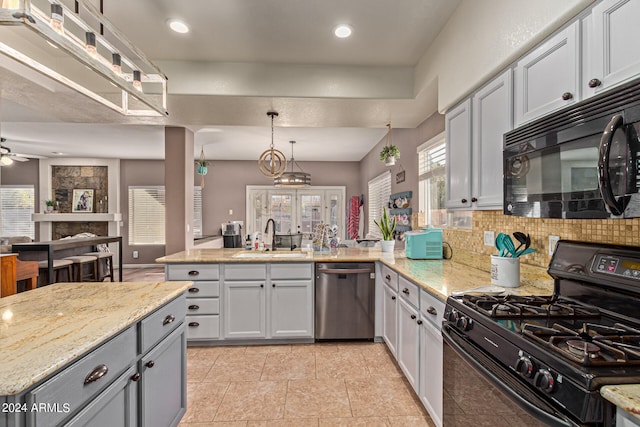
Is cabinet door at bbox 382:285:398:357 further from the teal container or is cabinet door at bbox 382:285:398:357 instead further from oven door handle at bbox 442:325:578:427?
oven door handle at bbox 442:325:578:427

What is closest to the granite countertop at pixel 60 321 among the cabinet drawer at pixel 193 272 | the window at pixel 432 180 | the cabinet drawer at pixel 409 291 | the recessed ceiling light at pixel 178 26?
the cabinet drawer at pixel 193 272

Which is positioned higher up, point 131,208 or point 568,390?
point 131,208

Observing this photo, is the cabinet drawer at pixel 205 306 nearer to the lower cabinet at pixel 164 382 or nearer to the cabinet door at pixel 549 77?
the lower cabinet at pixel 164 382

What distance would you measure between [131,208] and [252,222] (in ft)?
9.59

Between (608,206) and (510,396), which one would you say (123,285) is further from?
(608,206)

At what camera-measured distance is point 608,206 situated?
40.2 inches

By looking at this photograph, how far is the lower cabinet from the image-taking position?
4.89 feet

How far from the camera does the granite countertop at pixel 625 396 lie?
725mm

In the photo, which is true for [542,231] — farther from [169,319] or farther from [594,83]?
[169,319]

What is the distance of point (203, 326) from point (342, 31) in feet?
9.49

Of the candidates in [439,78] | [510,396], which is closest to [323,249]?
[439,78]

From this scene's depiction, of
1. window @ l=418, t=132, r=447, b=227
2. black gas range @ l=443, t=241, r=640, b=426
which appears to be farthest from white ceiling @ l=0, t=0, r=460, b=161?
black gas range @ l=443, t=241, r=640, b=426

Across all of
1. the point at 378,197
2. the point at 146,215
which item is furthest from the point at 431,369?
the point at 146,215

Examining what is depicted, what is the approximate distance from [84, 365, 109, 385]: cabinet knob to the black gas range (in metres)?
1.35
